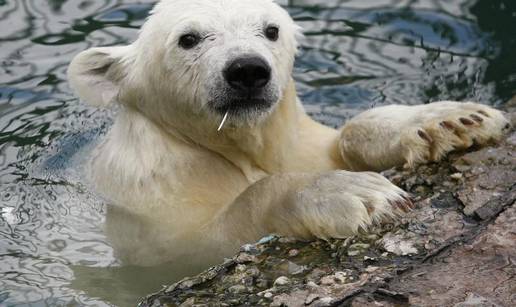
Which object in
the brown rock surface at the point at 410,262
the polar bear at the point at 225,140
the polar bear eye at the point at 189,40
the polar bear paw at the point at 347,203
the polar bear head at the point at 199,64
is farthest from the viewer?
the polar bear eye at the point at 189,40

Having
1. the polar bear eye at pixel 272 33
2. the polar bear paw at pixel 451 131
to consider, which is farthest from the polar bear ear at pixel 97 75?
the polar bear paw at pixel 451 131

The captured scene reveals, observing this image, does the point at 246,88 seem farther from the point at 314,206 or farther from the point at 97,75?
the point at 97,75

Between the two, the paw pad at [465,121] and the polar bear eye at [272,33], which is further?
the polar bear eye at [272,33]

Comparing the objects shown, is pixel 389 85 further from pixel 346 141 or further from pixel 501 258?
pixel 501 258

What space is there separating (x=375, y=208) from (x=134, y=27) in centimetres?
421

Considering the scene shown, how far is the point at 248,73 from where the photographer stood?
442 centimetres

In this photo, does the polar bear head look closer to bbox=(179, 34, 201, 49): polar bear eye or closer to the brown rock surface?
bbox=(179, 34, 201, 49): polar bear eye

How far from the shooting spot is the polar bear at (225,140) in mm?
4320

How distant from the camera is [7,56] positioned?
292 inches

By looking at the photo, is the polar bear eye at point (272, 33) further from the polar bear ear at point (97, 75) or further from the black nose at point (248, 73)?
the polar bear ear at point (97, 75)

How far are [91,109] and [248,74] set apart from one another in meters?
2.81

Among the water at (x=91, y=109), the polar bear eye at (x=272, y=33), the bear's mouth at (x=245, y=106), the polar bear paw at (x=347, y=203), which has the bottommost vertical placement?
the water at (x=91, y=109)

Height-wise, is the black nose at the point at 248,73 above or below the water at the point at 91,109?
above

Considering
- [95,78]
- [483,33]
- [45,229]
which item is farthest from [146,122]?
[483,33]
